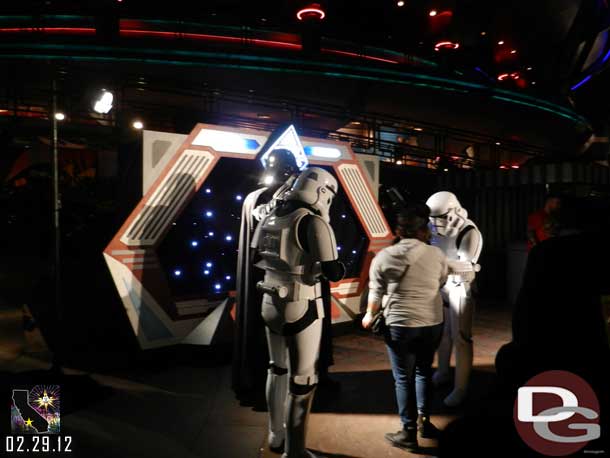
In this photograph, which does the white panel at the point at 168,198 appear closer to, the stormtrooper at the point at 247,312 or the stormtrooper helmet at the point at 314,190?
the stormtrooper at the point at 247,312

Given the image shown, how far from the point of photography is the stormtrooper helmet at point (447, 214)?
3842 millimetres

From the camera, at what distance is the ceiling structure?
356 inches

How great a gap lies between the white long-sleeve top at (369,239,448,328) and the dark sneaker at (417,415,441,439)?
845mm

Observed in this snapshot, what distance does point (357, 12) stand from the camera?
18797 mm

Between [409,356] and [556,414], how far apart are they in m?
0.96

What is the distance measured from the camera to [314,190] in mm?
2846

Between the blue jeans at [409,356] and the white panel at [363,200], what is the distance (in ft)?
11.2

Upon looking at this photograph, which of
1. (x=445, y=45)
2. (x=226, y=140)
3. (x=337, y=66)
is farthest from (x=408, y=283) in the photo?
(x=445, y=45)

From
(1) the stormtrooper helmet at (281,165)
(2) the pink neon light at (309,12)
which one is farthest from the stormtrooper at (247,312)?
(2) the pink neon light at (309,12)

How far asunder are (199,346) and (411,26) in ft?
66.0

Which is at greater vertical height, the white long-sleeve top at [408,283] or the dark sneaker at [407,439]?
the white long-sleeve top at [408,283]

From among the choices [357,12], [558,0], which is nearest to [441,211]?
[357,12]

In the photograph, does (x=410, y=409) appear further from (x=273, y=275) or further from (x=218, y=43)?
(x=218, y=43)

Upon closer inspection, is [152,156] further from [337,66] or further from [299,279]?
[337,66]
